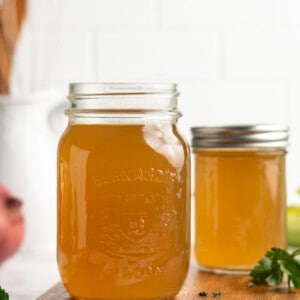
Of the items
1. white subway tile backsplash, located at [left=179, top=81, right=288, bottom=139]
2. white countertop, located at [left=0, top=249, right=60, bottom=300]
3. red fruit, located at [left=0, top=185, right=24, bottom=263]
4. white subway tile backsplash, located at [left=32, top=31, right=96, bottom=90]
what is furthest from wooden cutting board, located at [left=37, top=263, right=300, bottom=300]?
white subway tile backsplash, located at [left=32, top=31, right=96, bottom=90]

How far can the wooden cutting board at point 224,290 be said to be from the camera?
1.16 m

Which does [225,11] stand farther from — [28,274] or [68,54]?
[28,274]

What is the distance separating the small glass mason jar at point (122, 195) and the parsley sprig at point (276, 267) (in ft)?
0.56

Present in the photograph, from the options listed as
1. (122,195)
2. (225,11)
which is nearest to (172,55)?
(225,11)

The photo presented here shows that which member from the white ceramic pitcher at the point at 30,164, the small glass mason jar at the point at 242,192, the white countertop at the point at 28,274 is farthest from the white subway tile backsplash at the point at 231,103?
the small glass mason jar at the point at 242,192

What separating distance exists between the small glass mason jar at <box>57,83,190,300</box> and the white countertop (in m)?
0.25

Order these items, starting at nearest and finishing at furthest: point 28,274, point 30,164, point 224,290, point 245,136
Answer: point 224,290, point 245,136, point 28,274, point 30,164

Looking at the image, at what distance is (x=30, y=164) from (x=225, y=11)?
2.15ft

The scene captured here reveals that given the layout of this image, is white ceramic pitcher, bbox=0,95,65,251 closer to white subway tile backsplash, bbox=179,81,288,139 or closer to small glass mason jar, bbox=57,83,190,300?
white subway tile backsplash, bbox=179,81,288,139

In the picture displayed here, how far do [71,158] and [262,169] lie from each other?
14.7 inches

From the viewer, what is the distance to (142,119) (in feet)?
3.59

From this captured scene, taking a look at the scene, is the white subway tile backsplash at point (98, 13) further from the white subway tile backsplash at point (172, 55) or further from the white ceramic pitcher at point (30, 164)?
the white ceramic pitcher at point (30, 164)

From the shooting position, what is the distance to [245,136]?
1.31 m

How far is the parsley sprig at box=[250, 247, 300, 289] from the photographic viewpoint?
122 cm
